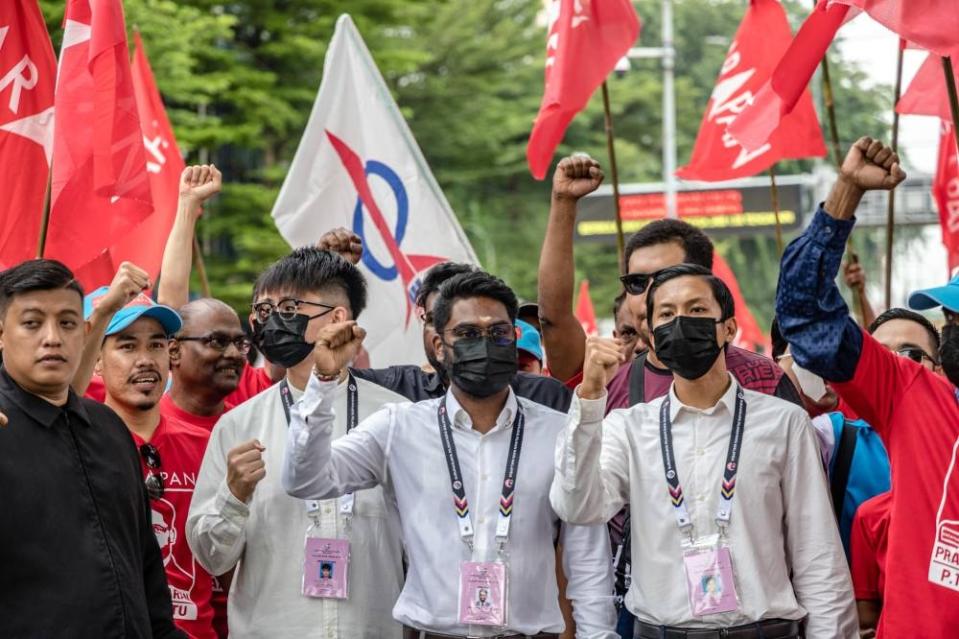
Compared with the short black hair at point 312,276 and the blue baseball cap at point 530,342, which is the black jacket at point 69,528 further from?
the blue baseball cap at point 530,342

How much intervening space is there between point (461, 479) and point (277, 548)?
0.67 m

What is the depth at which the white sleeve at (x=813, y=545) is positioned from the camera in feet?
14.6

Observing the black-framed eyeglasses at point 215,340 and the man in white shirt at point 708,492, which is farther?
the black-framed eyeglasses at point 215,340

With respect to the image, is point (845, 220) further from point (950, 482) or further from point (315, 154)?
point (315, 154)

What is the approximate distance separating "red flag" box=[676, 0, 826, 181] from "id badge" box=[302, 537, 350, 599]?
4.62 meters

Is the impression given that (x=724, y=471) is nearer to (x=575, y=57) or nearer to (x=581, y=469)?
(x=581, y=469)

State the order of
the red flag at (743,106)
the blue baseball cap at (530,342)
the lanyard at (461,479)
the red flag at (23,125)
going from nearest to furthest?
the lanyard at (461,479)
the red flag at (23,125)
the blue baseball cap at (530,342)
the red flag at (743,106)

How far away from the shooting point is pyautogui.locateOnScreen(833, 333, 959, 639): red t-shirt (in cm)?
421

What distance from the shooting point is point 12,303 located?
4.29 m

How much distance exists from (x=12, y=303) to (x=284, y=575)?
1238mm

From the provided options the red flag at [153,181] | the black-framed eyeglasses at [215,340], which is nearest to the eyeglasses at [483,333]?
the black-framed eyeglasses at [215,340]

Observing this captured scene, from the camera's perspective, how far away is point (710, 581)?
4.45 m

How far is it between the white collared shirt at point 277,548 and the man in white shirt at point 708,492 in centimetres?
74

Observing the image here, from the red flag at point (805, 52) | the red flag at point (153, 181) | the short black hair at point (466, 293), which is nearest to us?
the short black hair at point (466, 293)
